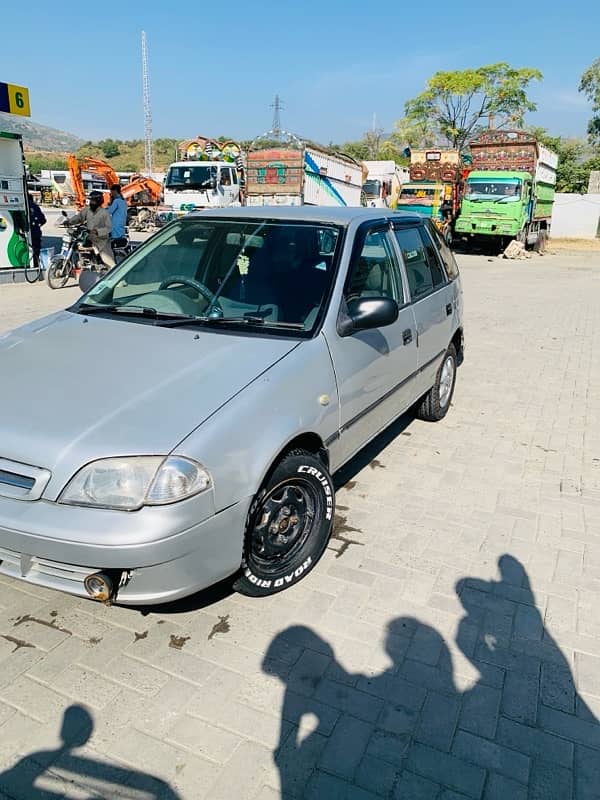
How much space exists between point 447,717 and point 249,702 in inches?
30.6

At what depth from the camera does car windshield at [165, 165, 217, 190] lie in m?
23.7

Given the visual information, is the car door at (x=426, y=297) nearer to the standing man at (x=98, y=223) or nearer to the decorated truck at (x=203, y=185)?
the standing man at (x=98, y=223)

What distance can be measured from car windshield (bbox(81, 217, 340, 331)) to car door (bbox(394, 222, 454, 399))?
1.00m

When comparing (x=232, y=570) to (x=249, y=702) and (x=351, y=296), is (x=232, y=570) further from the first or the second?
(x=351, y=296)

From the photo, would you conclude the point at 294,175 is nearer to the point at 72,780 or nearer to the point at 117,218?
the point at 117,218

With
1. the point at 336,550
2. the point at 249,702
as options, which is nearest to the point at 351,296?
the point at 336,550

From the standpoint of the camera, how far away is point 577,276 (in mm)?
17641

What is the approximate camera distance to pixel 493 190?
21297mm

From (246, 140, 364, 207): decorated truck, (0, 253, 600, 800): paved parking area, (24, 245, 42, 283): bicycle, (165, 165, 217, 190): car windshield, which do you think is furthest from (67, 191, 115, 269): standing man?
(165, 165, 217, 190): car windshield

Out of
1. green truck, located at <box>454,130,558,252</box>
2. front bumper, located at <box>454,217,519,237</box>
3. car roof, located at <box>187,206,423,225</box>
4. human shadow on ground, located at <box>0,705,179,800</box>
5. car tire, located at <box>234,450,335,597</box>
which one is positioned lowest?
human shadow on ground, located at <box>0,705,179,800</box>

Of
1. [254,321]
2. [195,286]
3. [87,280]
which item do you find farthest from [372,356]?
[87,280]

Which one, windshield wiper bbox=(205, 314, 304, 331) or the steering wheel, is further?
the steering wheel

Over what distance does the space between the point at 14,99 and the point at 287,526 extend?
41.6ft

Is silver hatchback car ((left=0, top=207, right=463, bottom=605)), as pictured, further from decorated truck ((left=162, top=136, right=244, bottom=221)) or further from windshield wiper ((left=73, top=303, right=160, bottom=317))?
decorated truck ((left=162, top=136, right=244, bottom=221))
